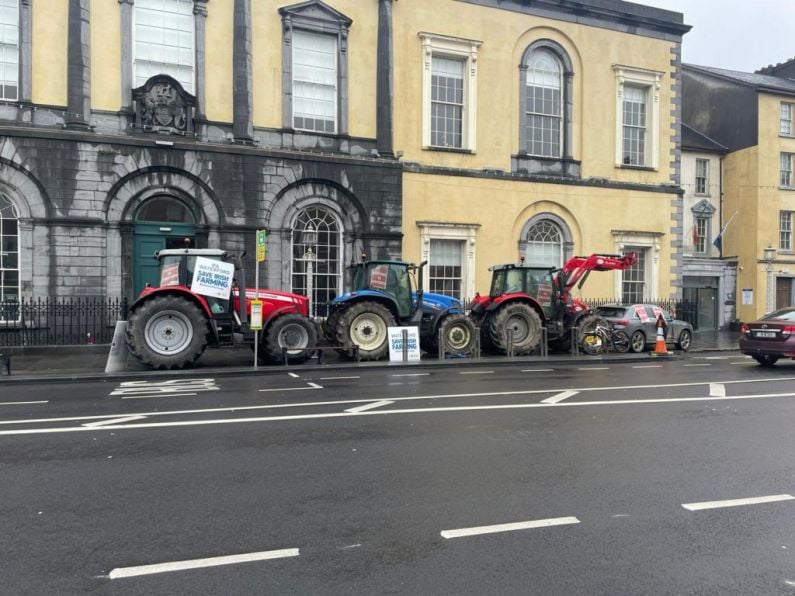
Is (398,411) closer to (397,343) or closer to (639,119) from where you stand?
(397,343)

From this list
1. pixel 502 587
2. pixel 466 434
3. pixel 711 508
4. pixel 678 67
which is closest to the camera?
pixel 502 587

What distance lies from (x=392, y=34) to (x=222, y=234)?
903cm

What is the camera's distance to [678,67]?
2594cm

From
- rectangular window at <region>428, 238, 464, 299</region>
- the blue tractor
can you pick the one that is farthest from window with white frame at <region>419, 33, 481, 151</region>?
the blue tractor

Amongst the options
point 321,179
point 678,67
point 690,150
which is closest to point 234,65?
point 321,179

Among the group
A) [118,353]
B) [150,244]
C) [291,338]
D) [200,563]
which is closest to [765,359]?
[291,338]

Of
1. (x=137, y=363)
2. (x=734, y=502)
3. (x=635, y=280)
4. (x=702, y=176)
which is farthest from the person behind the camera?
(x=702, y=176)

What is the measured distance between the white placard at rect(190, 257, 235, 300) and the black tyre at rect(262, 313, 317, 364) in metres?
1.33

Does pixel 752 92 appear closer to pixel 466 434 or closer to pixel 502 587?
pixel 466 434

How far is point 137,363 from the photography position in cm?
1501

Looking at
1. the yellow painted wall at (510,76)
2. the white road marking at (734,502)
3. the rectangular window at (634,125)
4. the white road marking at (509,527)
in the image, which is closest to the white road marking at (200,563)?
the white road marking at (509,527)

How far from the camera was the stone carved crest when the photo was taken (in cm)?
1828

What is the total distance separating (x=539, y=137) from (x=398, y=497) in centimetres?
2114

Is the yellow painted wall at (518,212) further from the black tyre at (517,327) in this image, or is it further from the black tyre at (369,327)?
the black tyre at (369,327)
